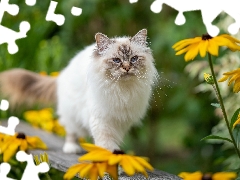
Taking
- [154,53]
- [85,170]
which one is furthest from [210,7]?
[154,53]

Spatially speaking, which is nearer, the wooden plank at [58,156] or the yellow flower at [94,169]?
the yellow flower at [94,169]

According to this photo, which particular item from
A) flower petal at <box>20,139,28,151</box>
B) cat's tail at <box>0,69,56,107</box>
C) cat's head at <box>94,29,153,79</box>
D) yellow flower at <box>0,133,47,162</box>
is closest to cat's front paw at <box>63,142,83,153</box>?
cat's tail at <box>0,69,56,107</box>

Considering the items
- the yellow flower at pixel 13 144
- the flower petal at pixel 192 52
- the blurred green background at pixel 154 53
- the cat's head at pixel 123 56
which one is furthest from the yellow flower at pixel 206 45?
the blurred green background at pixel 154 53

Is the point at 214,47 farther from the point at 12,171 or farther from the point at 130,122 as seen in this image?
the point at 12,171

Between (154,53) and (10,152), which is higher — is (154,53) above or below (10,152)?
above

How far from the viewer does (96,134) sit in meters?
1.89

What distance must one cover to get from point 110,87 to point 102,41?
0.55 ft

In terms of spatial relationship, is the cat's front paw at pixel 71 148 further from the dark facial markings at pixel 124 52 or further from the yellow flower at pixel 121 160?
the yellow flower at pixel 121 160

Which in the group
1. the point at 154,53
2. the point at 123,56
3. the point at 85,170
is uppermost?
the point at 154,53

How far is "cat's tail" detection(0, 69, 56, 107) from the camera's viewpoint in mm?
2592

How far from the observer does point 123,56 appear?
166 centimetres

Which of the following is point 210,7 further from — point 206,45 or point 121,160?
point 121,160

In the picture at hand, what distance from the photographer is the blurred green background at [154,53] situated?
3350 millimetres

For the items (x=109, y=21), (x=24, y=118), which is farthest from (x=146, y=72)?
(x=109, y=21)
